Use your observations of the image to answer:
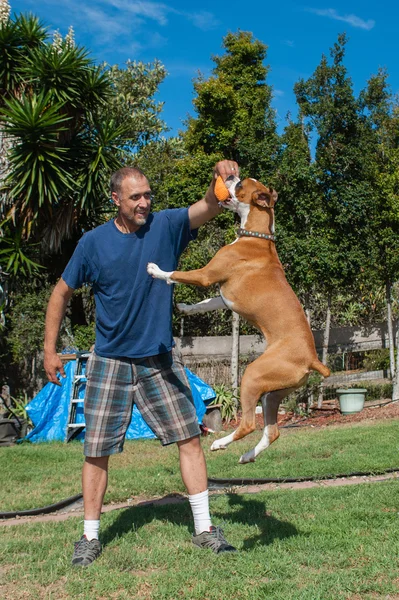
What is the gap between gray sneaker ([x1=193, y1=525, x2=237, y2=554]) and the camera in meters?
3.92

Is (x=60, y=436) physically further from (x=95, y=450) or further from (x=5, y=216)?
(x=95, y=450)

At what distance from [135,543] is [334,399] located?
11.0 m

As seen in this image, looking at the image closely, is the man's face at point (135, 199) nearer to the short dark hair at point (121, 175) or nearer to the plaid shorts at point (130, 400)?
the short dark hair at point (121, 175)

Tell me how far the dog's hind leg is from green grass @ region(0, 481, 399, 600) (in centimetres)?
60

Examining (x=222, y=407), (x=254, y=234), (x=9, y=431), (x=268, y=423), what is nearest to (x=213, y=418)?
(x=222, y=407)

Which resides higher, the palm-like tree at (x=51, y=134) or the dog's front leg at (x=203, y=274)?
the palm-like tree at (x=51, y=134)

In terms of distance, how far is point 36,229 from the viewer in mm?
13359

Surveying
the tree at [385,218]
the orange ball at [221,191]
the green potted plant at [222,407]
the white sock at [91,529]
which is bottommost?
the white sock at [91,529]

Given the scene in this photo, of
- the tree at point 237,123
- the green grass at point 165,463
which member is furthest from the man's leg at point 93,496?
the tree at point 237,123

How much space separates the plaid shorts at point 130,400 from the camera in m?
4.14

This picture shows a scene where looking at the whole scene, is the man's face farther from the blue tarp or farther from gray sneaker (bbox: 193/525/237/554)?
the blue tarp

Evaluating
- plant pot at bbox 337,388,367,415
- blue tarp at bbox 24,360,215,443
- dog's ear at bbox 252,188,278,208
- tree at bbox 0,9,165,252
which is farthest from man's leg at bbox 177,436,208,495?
tree at bbox 0,9,165,252

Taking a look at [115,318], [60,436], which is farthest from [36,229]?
[115,318]

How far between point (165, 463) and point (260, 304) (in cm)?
450
